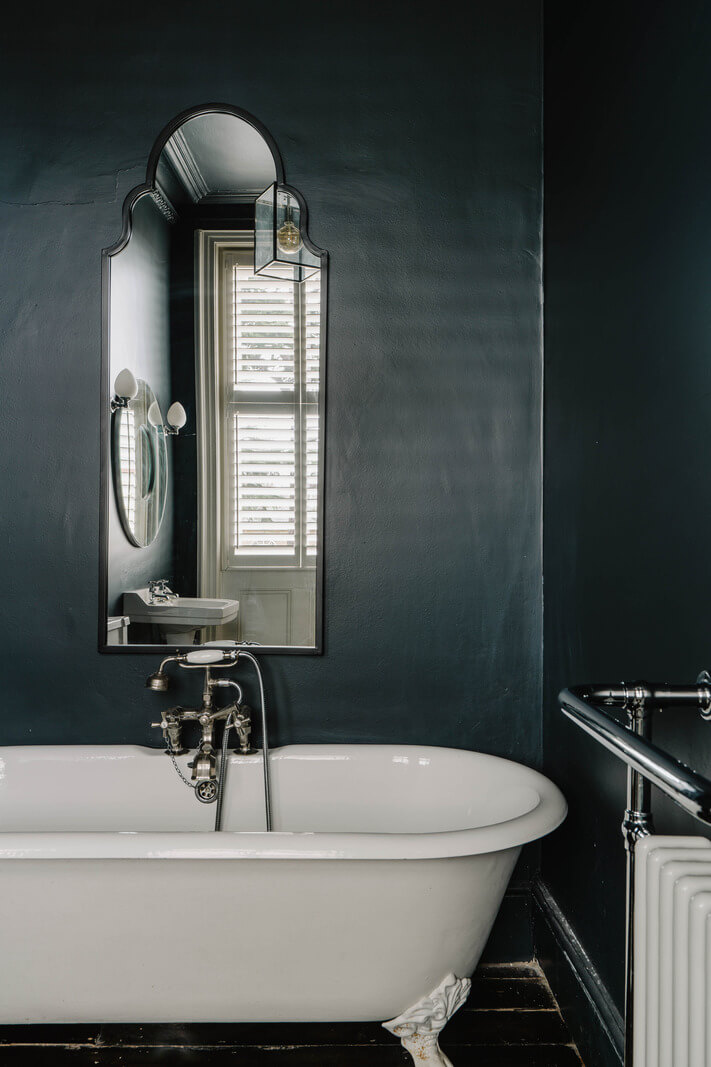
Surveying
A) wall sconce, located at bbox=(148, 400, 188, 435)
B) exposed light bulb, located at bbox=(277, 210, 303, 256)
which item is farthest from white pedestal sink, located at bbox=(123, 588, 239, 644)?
exposed light bulb, located at bbox=(277, 210, 303, 256)

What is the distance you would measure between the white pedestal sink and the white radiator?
1412 mm

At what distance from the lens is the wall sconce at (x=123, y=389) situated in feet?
7.14

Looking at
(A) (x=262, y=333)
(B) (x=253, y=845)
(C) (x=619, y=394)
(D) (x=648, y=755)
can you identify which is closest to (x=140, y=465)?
(A) (x=262, y=333)

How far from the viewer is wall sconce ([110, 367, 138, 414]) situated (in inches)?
85.7

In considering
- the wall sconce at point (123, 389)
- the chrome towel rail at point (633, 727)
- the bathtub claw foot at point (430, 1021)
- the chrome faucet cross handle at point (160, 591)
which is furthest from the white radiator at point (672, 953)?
the wall sconce at point (123, 389)

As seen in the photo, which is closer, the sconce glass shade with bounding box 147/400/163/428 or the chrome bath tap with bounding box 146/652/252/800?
the chrome bath tap with bounding box 146/652/252/800

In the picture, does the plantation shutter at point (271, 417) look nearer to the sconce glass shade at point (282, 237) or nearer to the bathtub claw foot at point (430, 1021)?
the sconce glass shade at point (282, 237)

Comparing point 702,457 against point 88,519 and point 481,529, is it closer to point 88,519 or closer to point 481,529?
point 481,529

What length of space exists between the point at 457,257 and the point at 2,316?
133cm

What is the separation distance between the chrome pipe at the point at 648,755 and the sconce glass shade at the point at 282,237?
5.04 ft

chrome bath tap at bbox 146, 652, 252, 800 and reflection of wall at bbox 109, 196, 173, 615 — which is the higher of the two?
reflection of wall at bbox 109, 196, 173, 615

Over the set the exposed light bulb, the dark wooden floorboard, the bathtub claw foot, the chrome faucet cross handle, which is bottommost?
the dark wooden floorboard

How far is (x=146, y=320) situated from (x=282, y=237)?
0.47m

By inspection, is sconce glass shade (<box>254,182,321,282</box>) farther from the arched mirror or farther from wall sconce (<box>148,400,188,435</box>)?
wall sconce (<box>148,400,188,435</box>)
